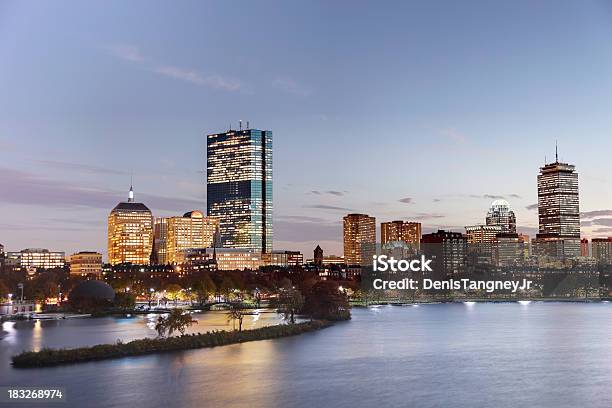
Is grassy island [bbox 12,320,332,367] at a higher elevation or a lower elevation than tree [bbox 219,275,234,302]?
lower

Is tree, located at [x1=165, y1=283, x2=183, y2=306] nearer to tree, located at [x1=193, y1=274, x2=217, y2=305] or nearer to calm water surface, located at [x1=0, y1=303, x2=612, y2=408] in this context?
tree, located at [x1=193, y1=274, x2=217, y2=305]

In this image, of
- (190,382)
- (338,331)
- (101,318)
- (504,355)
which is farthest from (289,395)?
(101,318)

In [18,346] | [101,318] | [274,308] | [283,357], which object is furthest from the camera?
[274,308]

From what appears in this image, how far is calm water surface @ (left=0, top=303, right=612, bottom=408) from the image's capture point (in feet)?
159

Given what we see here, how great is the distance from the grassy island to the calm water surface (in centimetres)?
179

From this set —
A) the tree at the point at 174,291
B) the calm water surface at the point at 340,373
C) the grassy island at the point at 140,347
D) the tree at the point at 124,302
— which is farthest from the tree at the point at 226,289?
the grassy island at the point at 140,347

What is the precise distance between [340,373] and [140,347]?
62.7 ft

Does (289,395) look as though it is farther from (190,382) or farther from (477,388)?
(477,388)

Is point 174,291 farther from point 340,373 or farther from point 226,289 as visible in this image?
point 340,373

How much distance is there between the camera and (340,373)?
59.7m

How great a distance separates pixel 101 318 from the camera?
395 feet

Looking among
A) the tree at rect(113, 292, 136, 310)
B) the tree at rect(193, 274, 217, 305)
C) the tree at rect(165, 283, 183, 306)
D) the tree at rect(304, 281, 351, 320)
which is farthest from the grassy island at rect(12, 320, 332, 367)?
the tree at rect(165, 283, 183, 306)

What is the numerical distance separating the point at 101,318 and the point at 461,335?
59.1 meters

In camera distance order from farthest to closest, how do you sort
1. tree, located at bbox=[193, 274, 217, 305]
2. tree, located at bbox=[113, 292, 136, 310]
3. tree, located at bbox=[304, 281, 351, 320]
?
1. tree, located at bbox=[193, 274, 217, 305]
2. tree, located at bbox=[113, 292, 136, 310]
3. tree, located at bbox=[304, 281, 351, 320]
